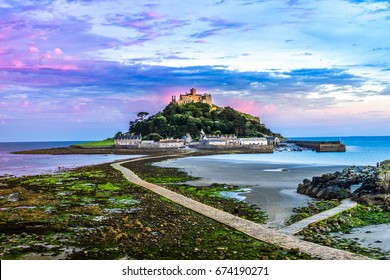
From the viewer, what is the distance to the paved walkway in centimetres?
1225

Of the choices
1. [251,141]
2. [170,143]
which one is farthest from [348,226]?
[251,141]

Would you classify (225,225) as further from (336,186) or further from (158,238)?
(336,186)

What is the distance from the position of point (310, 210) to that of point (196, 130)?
3386 inches

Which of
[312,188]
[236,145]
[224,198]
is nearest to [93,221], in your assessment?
[224,198]

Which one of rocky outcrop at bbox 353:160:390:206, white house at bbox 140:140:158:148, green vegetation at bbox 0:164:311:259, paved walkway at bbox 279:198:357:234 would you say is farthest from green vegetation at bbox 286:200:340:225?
white house at bbox 140:140:158:148

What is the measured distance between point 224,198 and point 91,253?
1040 cm

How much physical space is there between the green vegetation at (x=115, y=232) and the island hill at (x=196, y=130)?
6596 cm

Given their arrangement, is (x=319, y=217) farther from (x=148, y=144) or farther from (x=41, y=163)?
(x=148, y=144)

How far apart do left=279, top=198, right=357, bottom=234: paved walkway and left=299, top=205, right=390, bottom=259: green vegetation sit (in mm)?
220

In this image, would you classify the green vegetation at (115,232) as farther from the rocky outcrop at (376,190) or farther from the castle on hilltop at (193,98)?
the castle on hilltop at (193,98)

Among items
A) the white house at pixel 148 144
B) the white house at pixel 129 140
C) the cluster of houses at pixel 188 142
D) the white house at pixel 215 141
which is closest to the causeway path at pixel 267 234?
the white house at pixel 215 141

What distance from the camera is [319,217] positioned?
14.1 meters

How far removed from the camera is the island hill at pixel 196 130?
89.8m

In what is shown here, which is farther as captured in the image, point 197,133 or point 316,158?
point 197,133
